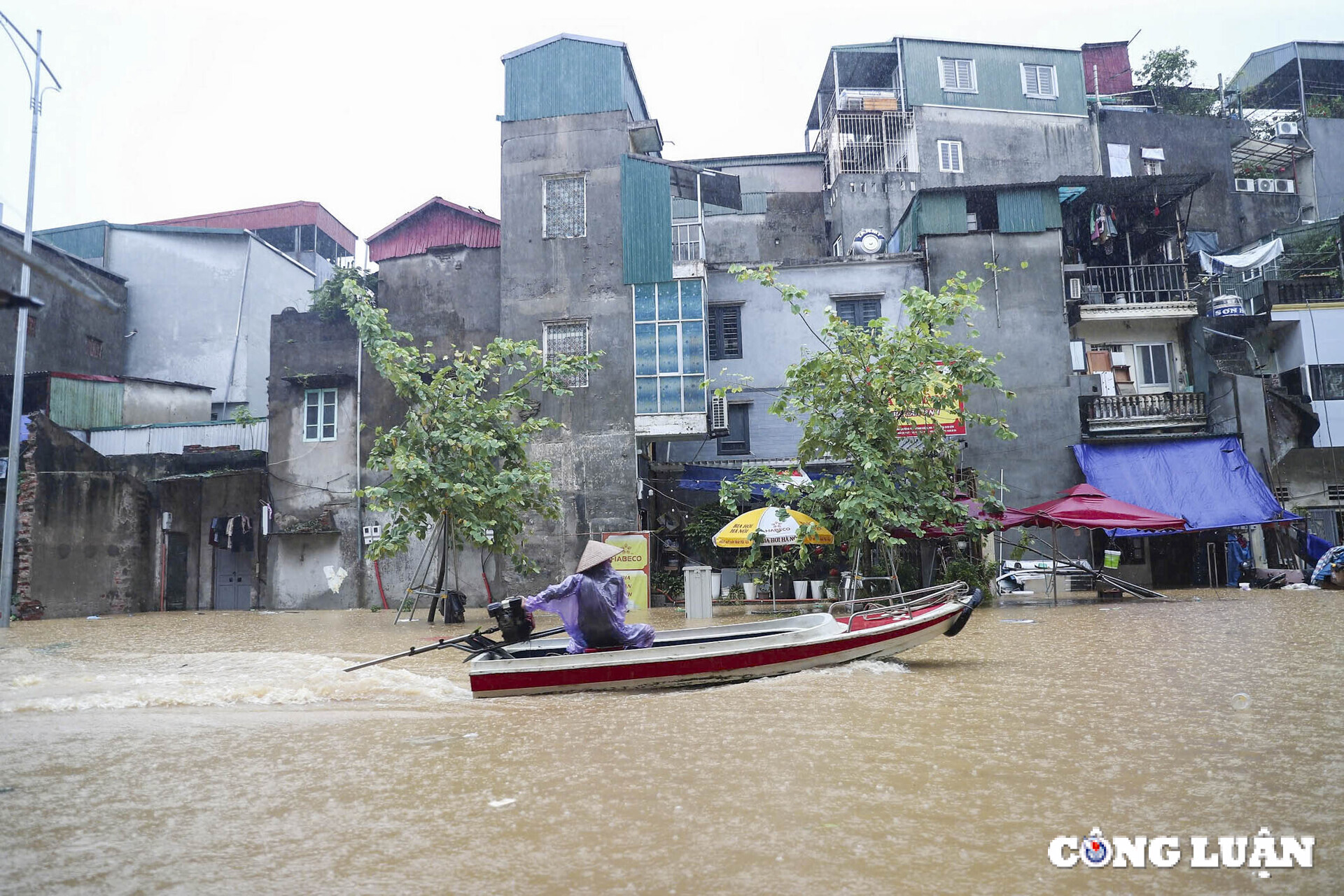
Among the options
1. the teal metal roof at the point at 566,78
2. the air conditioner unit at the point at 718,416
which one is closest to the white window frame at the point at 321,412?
the teal metal roof at the point at 566,78

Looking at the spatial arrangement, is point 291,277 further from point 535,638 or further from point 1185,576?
point 1185,576

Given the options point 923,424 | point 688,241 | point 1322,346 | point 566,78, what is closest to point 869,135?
point 688,241

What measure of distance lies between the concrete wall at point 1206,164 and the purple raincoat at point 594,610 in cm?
2540

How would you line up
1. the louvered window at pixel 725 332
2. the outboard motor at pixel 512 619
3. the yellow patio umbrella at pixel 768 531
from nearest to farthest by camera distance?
Answer: 1. the outboard motor at pixel 512 619
2. the yellow patio umbrella at pixel 768 531
3. the louvered window at pixel 725 332

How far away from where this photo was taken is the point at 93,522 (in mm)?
19750

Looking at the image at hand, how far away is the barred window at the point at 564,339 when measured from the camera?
21.6 m

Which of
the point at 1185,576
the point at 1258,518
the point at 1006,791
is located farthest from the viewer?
the point at 1185,576

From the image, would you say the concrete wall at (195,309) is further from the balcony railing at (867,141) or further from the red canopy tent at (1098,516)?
the red canopy tent at (1098,516)

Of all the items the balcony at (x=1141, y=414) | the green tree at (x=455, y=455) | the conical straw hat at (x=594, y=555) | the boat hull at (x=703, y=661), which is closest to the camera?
the boat hull at (x=703, y=661)

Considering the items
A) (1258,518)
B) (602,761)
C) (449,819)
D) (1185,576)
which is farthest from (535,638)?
(1185,576)

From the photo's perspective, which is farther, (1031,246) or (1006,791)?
(1031,246)

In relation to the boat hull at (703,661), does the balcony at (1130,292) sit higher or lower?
higher

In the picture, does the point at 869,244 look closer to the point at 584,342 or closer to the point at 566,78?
the point at 584,342

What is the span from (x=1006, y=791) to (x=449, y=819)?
2.56m
